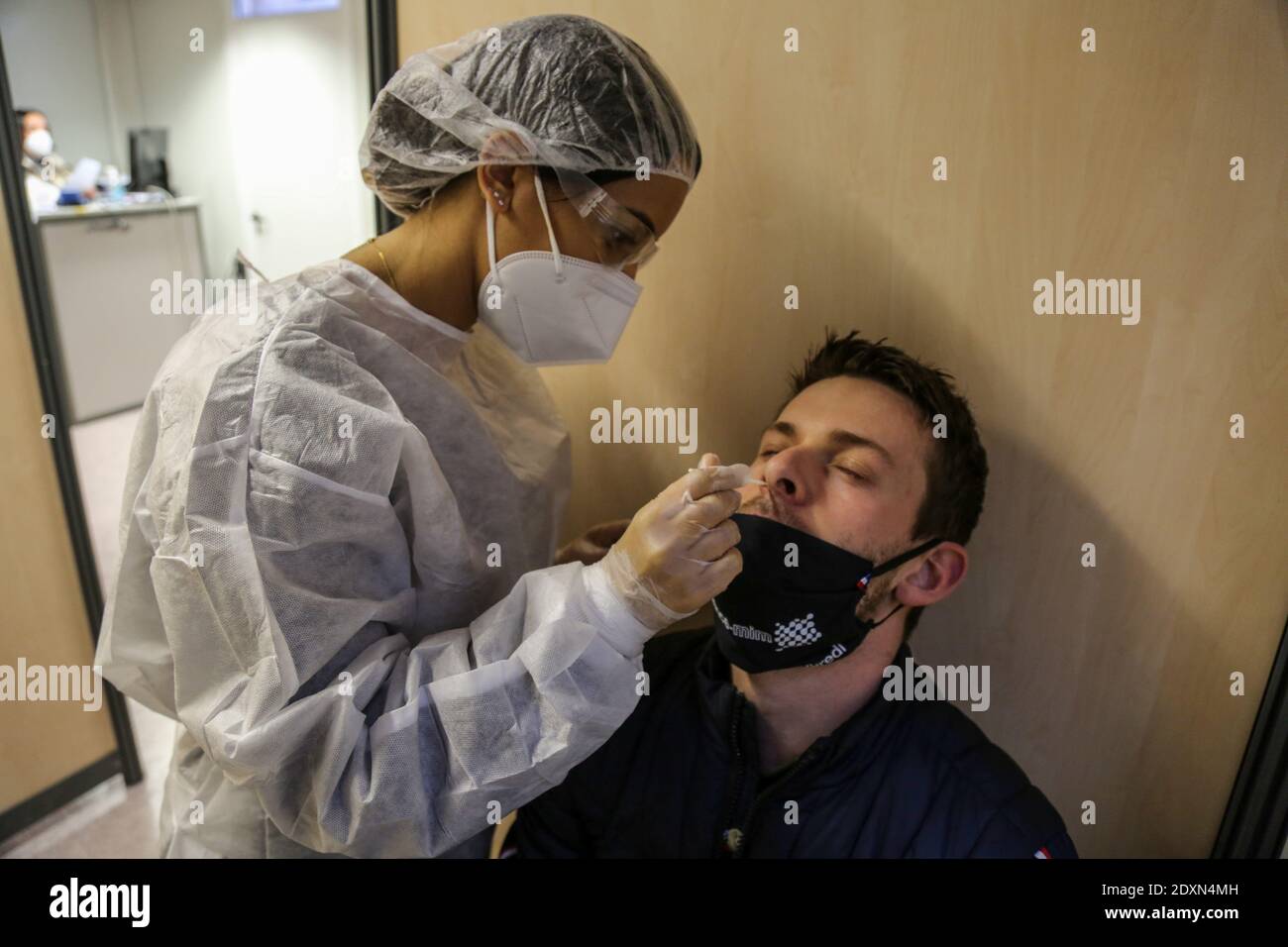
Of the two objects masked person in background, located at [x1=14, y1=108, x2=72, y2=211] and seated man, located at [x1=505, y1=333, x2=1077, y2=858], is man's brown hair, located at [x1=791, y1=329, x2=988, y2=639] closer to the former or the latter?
seated man, located at [x1=505, y1=333, x2=1077, y2=858]

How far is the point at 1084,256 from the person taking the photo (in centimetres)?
115

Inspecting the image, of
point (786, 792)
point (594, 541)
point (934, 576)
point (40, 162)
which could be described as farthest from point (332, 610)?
point (40, 162)

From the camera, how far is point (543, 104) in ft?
3.24

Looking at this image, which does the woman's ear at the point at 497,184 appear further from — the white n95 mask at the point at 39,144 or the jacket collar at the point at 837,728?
the white n95 mask at the point at 39,144

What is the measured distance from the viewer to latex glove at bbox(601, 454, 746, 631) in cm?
91

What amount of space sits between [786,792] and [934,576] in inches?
15.0

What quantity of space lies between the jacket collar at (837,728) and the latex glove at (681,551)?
0.94 ft

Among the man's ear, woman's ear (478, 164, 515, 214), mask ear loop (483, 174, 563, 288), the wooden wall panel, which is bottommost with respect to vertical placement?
the wooden wall panel

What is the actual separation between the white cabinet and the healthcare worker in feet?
5.50

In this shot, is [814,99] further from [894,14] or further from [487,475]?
[487,475]

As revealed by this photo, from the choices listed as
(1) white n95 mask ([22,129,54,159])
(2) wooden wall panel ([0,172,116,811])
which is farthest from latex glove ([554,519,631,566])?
(1) white n95 mask ([22,129,54,159])

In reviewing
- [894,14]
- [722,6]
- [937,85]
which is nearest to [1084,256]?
[937,85]

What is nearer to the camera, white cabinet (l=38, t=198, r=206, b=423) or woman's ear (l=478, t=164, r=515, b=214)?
woman's ear (l=478, t=164, r=515, b=214)
